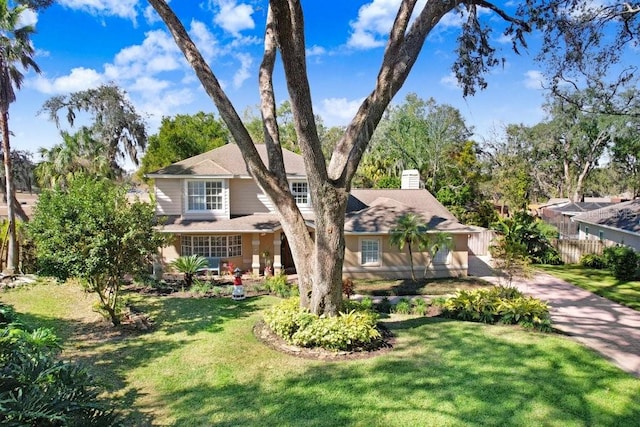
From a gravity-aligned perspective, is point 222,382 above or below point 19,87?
below

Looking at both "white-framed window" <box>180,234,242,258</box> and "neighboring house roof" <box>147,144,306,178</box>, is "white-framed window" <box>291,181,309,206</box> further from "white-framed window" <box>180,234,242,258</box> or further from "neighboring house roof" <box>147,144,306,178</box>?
"white-framed window" <box>180,234,242,258</box>

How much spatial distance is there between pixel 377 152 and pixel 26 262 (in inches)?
1240

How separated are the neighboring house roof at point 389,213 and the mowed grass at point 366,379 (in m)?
6.59

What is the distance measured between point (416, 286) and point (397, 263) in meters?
1.91

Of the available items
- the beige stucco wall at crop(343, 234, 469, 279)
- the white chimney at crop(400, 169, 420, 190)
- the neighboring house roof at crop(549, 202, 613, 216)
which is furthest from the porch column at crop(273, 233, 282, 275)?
the neighboring house roof at crop(549, 202, 613, 216)

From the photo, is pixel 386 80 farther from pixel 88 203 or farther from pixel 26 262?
pixel 26 262

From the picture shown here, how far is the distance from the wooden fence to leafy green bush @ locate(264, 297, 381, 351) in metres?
18.4

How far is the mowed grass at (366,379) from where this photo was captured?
6.36 metres

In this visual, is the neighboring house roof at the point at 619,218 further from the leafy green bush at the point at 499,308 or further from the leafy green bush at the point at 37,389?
the leafy green bush at the point at 37,389

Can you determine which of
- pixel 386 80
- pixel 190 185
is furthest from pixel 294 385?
pixel 190 185

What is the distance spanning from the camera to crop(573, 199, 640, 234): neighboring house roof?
20.2m

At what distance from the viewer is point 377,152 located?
40.8 meters

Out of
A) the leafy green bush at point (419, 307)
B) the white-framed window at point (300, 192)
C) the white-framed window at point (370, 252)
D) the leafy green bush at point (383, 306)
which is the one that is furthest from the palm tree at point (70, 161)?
the leafy green bush at point (419, 307)

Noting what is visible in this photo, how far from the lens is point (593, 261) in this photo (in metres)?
21.2
